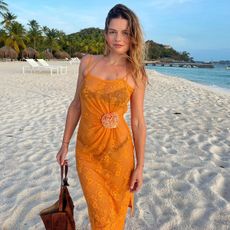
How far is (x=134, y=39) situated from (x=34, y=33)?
63.5 metres

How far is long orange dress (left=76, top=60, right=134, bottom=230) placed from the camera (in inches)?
61.6

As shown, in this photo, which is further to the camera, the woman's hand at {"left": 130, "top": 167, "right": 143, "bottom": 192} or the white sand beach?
the white sand beach

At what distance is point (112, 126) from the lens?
5.13 ft

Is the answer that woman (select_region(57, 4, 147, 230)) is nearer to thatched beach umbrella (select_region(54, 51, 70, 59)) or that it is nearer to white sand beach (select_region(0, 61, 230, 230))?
white sand beach (select_region(0, 61, 230, 230))

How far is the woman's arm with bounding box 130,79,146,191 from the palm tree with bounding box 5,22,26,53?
51.2 metres

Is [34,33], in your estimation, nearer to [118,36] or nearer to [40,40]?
[40,40]

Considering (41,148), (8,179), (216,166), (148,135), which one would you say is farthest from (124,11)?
(148,135)

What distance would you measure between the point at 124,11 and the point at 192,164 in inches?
109

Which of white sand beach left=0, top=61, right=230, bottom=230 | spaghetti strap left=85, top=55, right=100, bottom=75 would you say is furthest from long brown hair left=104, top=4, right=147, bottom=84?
white sand beach left=0, top=61, right=230, bottom=230

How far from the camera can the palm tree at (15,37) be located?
49.2 metres

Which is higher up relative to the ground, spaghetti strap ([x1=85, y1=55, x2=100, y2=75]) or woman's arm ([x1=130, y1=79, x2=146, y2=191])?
spaghetti strap ([x1=85, y1=55, x2=100, y2=75])

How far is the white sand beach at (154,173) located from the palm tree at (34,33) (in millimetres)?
57477

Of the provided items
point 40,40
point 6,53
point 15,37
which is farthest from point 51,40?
point 6,53

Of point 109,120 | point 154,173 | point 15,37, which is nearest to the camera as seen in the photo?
point 109,120
